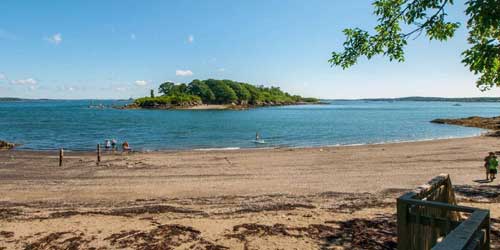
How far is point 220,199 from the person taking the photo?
1452 centimetres

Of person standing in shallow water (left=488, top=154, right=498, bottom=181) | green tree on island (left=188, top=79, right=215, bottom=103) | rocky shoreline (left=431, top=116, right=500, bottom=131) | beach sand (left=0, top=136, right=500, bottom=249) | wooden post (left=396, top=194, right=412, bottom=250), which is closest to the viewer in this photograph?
wooden post (left=396, top=194, right=412, bottom=250)

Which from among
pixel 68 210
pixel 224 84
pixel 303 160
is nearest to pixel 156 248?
pixel 68 210

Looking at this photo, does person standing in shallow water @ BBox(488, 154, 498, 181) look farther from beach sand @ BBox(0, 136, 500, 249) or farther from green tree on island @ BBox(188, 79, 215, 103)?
green tree on island @ BBox(188, 79, 215, 103)

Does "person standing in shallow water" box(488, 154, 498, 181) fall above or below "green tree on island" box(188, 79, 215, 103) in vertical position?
below

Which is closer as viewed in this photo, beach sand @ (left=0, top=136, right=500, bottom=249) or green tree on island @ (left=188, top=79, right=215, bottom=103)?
beach sand @ (left=0, top=136, right=500, bottom=249)

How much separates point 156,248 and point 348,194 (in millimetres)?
9054

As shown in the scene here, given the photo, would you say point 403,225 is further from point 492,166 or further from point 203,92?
point 203,92

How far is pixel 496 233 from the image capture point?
852 centimetres

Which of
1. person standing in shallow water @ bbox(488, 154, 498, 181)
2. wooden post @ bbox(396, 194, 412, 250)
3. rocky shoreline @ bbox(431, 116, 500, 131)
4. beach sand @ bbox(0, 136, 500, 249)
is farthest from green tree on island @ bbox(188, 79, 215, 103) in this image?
wooden post @ bbox(396, 194, 412, 250)

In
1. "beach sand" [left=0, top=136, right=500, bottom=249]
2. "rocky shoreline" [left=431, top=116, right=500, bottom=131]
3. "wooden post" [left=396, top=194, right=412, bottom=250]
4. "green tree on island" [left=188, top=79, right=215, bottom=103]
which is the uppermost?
"green tree on island" [left=188, top=79, right=215, bottom=103]

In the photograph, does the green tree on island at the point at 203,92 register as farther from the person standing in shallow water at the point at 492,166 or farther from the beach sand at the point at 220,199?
the person standing in shallow water at the point at 492,166

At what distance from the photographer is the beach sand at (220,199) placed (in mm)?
9312

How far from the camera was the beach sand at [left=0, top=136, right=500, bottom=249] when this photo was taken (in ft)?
30.6

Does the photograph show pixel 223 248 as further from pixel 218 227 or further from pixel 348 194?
pixel 348 194
